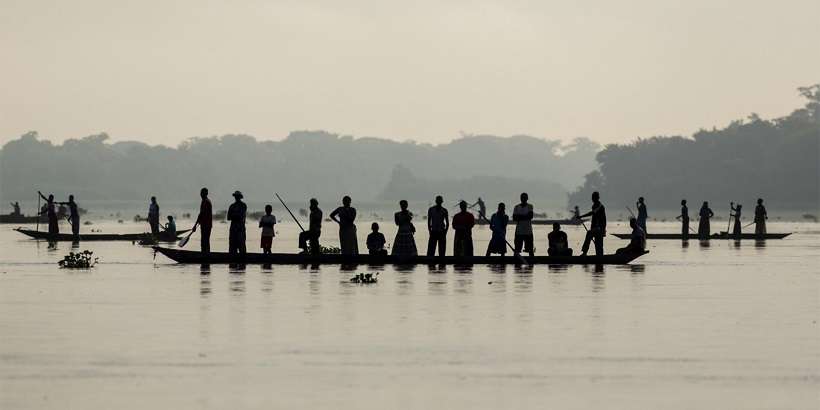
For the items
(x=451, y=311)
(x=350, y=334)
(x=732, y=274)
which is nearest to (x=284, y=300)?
(x=451, y=311)

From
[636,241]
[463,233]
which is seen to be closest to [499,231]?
[463,233]

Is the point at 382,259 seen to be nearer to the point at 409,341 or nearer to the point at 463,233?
the point at 463,233

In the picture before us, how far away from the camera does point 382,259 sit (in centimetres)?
3488

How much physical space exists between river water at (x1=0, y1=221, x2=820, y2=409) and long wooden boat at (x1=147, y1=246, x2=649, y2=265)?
3.31 m

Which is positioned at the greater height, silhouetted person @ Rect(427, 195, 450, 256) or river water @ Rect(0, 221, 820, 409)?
silhouetted person @ Rect(427, 195, 450, 256)

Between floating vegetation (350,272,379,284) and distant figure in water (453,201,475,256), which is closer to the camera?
floating vegetation (350,272,379,284)

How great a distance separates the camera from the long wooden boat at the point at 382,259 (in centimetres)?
3466

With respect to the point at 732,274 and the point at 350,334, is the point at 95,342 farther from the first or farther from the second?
the point at 732,274

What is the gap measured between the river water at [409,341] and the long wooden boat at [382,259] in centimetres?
331

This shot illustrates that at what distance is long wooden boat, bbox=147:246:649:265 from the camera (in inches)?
1364

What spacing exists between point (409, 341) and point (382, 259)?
17107 millimetres

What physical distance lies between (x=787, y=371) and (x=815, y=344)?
8.67ft

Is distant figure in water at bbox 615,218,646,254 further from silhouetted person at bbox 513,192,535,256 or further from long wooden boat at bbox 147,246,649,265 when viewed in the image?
silhouetted person at bbox 513,192,535,256

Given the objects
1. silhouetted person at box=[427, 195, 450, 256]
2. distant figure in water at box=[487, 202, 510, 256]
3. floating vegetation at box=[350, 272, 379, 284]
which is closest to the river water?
floating vegetation at box=[350, 272, 379, 284]
